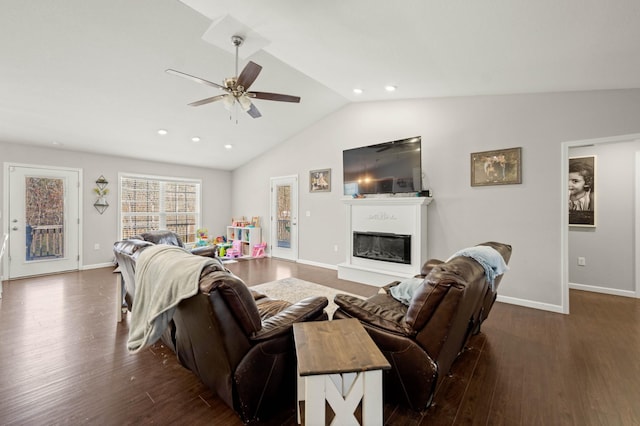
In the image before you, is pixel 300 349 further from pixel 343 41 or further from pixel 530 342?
pixel 343 41

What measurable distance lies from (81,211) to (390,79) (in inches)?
247

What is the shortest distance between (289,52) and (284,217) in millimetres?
4050

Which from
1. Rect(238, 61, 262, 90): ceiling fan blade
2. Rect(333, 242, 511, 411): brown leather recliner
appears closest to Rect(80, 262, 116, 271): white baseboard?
Rect(238, 61, 262, 90): ceiling fan blade

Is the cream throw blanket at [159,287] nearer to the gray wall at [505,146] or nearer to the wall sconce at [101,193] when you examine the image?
the gray wall at [505,146]

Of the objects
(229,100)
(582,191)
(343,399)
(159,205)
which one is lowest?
(343,399)

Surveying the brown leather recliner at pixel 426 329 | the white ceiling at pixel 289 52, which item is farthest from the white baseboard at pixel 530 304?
the white ceiling at pixel 289 52

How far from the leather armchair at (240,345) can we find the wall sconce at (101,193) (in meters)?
5.50

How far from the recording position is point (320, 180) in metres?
5.81

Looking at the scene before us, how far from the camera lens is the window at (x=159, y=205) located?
6.22 metres

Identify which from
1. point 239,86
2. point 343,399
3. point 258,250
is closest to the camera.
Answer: point 343,399

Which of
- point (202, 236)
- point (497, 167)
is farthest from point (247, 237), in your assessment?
point (497, 167)

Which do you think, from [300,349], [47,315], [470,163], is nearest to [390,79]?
[470,163]

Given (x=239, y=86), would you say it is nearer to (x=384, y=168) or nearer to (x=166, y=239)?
(x=384, y=168)

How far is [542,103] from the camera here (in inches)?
133
